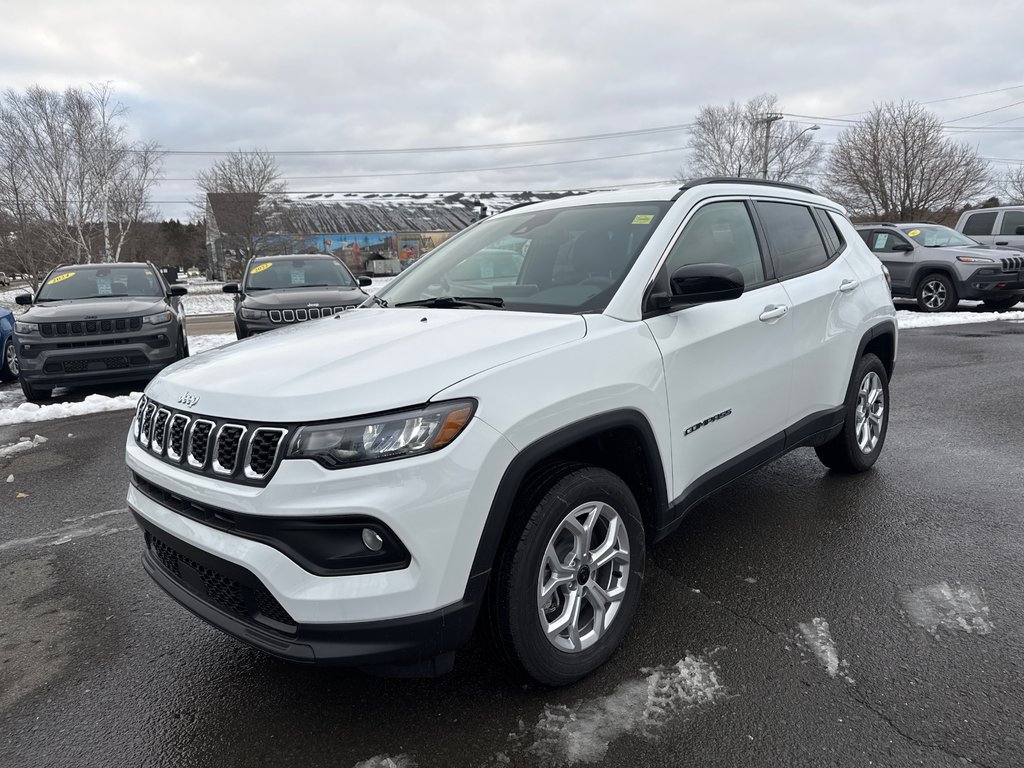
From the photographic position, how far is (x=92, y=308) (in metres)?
8.07

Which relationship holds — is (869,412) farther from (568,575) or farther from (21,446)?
(21,446)

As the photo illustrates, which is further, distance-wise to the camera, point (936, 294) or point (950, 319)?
point (936, 294)

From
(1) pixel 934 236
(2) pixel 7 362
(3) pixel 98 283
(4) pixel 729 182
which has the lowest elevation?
(2) pixel 7 362

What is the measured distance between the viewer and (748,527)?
12.9 feet

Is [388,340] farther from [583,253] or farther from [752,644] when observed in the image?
[752,644]

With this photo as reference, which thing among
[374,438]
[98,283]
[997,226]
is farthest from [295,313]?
[997,226]

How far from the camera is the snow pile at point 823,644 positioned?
8.55 ft

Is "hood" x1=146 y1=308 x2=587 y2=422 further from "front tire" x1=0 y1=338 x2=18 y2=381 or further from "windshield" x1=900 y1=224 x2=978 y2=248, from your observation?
"windshield" x1=900 y1=224 x2=978 y2=248

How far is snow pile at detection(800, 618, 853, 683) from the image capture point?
2.61 meters

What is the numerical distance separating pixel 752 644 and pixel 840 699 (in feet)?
1.33

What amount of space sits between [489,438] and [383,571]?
0.50 m

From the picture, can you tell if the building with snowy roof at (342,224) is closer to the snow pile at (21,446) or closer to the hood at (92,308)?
the hood at (92,308)

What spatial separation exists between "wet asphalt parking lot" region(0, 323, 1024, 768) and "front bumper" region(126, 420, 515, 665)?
508mm

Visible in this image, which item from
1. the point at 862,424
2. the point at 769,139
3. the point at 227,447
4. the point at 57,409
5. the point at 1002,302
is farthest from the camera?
the point at 769,139
